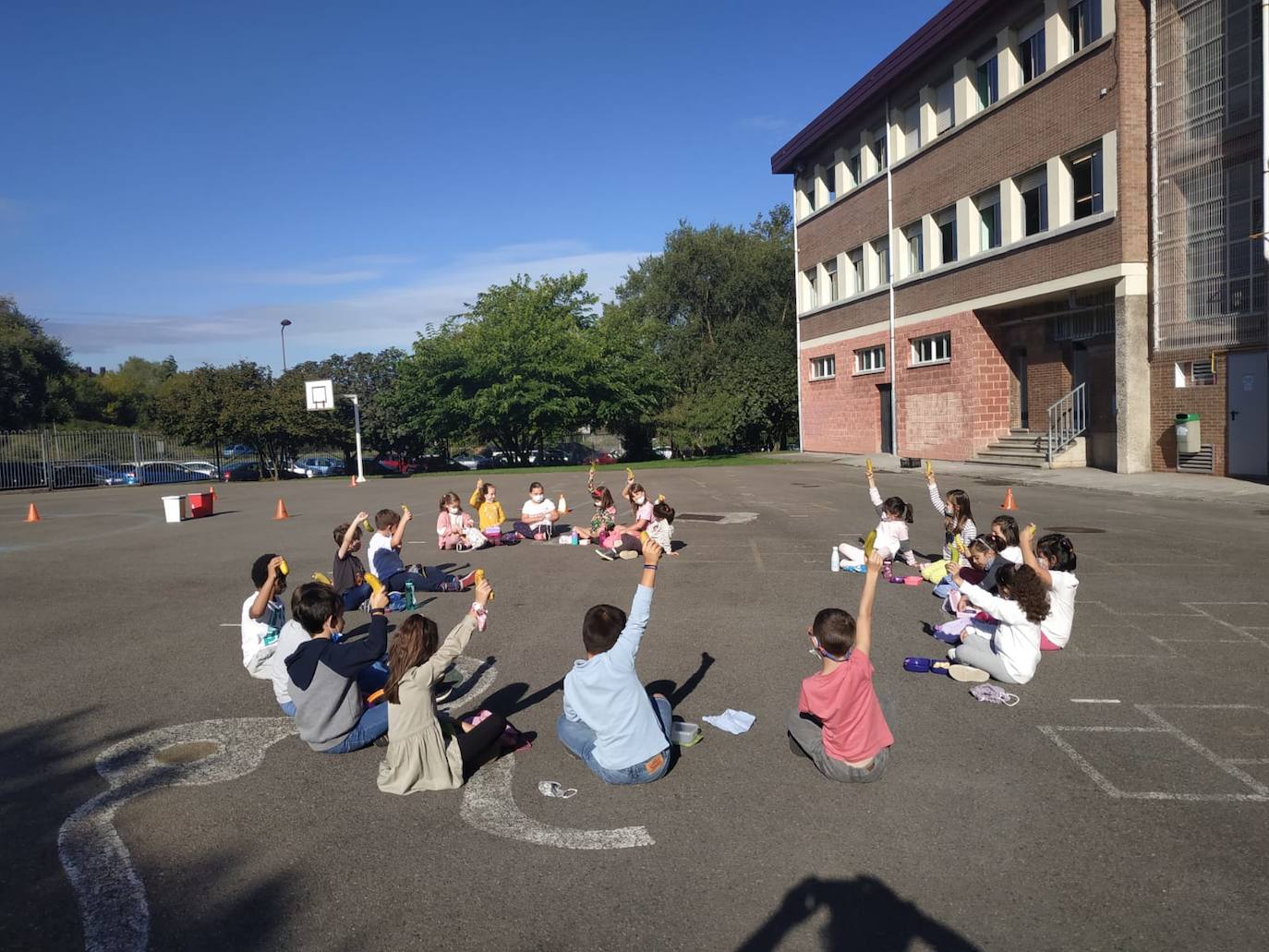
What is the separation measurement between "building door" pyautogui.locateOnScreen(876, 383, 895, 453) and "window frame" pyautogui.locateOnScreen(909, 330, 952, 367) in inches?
97.9

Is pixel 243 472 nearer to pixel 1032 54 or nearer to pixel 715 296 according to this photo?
pixel 715 296

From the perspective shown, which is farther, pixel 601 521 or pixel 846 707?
pixel 601 521

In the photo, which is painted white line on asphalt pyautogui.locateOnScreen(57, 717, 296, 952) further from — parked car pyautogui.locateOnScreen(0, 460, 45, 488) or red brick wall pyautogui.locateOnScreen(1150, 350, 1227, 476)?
parked car pyautogui.locateOnScreen(0, 460, 45, 488)

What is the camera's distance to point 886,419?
1399 inches

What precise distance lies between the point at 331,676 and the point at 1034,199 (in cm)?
2631

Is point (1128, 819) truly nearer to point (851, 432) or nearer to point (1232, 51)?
point (1232, 51)

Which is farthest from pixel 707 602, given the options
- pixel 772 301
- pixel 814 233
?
pixel 772 301

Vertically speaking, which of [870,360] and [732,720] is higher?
[870,360]

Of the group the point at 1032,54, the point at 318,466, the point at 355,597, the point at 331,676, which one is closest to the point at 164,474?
the point at 318,466

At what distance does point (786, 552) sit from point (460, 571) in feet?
14.9

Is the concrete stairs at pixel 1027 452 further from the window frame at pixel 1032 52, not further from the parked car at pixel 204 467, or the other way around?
the parked car at pixel 204 467

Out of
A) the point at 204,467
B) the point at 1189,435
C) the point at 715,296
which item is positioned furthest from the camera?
the point at 715,296

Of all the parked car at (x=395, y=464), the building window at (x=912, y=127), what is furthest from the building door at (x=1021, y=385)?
the parked car at (x=395, y=464)

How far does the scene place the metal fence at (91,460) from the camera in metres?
38.3
